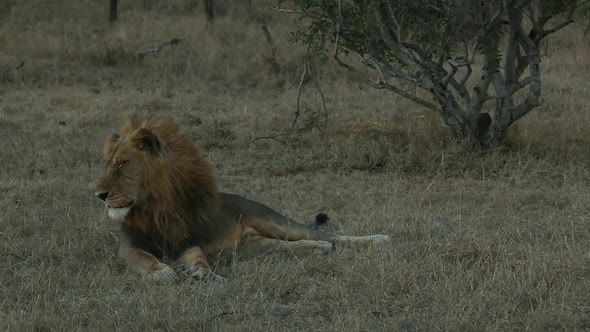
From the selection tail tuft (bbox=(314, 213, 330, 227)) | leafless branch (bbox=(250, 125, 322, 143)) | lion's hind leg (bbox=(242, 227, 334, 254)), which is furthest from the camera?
leafless branch (bbox=(250, 125, 322, 143))

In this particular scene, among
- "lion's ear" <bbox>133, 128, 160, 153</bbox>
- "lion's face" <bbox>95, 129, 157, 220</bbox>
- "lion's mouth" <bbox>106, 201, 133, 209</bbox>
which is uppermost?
"lion's ear" <bbox>133, 128, 160, 153</bbox>

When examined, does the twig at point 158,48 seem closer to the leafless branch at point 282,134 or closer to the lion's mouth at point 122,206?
the leafless branch at point 282,134

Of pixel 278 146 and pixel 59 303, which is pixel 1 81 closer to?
pixel 278 146

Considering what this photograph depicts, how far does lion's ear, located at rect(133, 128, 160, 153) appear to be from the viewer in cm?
526

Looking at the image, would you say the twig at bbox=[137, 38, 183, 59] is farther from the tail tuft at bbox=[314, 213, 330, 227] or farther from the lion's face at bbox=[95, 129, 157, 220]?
the lion's face at bbox=[95, 129, 157, 220]

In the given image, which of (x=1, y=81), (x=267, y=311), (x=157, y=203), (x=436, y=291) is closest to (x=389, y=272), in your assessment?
(x=436, y=291)

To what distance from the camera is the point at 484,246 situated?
5402mm

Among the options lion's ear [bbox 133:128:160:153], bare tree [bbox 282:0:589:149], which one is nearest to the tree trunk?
bare tree [bbox 282:0:589:149]

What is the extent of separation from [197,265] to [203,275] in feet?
0.45

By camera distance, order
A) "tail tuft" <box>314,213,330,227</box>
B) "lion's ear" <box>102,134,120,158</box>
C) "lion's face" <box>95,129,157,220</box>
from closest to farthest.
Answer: "lion's face" <box>95,129,157,220</box> < "lion's ear" <box>102,134,120,158</box> < "tail tuft" <box>314,213,330,227</box>

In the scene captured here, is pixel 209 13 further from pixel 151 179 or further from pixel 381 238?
pixel 151 179

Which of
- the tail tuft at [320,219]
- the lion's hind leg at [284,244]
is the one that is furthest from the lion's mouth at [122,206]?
the tail tuft at [320,219]

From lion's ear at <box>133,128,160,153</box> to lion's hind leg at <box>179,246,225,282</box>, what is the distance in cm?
59

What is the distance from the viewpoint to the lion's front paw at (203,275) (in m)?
5.02
